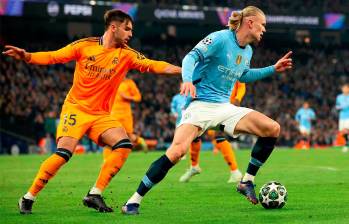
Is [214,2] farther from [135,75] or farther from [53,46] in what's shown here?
[53,46]

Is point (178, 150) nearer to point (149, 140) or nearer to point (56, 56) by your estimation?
point (56, 56)

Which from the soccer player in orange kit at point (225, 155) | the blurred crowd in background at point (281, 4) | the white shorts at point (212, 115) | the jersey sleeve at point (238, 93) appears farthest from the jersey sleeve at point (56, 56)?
the blurred crowd in background at point (281, 4)

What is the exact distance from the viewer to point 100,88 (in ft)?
28.2

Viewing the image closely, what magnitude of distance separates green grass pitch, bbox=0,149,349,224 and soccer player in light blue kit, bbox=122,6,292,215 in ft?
2.38

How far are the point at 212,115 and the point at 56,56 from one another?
188 centimetres

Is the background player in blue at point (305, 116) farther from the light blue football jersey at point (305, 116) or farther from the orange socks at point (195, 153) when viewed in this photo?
the orange socks at point (195, 153)

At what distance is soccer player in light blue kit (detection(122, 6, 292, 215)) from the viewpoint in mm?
8367

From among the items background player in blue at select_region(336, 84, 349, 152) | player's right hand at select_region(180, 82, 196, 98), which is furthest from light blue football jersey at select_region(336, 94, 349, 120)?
player's right hand at select_region(180, 82, 196, 98)

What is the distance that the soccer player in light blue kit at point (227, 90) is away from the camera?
8.37m

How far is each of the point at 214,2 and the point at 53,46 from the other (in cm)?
849

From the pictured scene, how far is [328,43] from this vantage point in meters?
44.8

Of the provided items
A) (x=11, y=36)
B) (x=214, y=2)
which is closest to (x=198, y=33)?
(x=214, y=2)

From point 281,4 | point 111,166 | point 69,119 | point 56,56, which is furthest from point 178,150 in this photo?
point 281,4

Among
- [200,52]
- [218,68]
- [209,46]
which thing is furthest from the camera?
[218,68]
